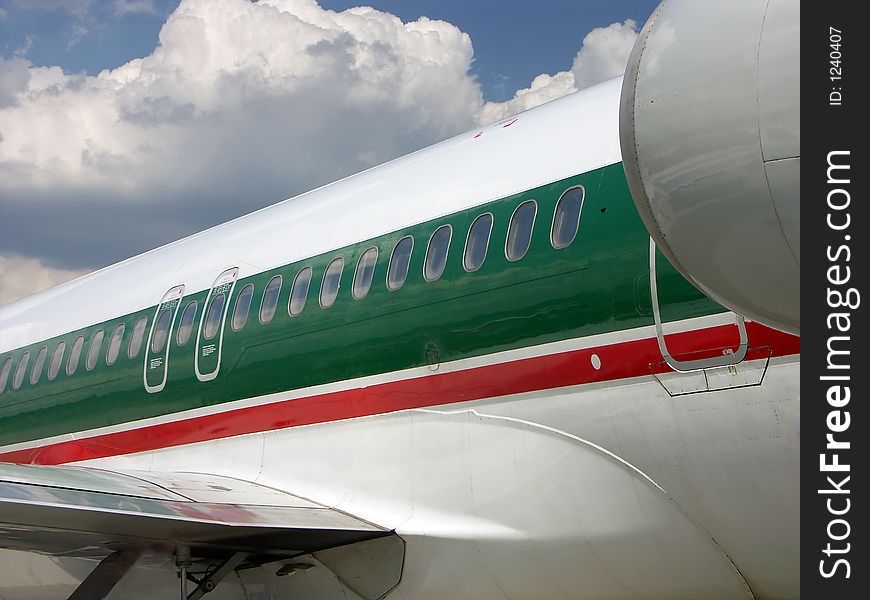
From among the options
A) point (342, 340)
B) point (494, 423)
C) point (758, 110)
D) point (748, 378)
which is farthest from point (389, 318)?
point (758, 110)

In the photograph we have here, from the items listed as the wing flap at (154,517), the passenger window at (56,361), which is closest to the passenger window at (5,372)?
the passenger window at (56,361)

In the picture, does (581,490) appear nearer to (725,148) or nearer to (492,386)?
(492,386)

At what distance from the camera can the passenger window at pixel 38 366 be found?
1137 centimetres

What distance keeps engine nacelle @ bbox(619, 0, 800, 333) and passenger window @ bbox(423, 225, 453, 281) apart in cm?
335

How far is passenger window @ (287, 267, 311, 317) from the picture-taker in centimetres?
836

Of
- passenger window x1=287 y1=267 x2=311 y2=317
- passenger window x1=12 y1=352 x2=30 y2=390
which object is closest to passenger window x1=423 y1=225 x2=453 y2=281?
passenger window x1=287 y1=267 x2=311 y2=317

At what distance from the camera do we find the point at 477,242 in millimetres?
7133

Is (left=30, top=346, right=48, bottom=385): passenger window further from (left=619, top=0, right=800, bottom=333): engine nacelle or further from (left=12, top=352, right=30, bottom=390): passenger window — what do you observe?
(left=619, top=0, right=800, bottom=333): engine nacelle

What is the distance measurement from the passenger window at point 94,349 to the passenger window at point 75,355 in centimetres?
21

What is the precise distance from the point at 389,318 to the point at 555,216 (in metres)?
1.47

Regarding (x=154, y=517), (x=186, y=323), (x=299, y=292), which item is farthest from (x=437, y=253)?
(x=186, y=323)

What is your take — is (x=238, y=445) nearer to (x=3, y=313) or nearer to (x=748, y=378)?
(x=748, y=378)

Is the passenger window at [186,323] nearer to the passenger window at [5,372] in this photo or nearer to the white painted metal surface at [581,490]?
the white painted metal surface at [581,490]

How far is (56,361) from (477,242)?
19.2 feet
